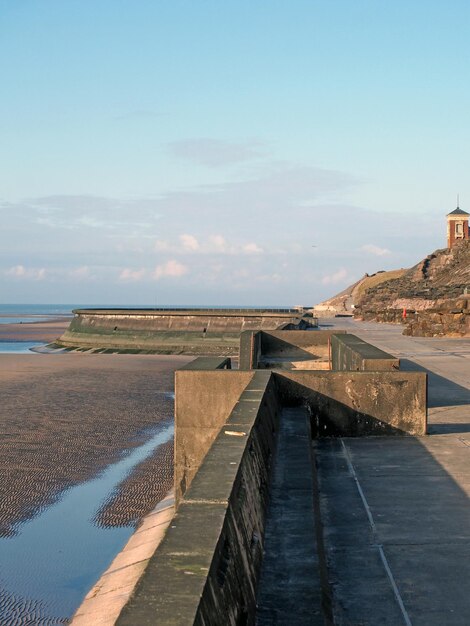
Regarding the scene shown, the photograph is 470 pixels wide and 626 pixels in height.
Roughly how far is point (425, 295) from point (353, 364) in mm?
47287

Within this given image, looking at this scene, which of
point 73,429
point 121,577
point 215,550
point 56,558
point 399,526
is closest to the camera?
point 215,550

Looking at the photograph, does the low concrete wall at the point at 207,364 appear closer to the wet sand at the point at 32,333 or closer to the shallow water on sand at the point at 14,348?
the shallow water on sand at the point at 14,348

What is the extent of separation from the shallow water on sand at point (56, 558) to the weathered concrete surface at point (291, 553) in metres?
3.92

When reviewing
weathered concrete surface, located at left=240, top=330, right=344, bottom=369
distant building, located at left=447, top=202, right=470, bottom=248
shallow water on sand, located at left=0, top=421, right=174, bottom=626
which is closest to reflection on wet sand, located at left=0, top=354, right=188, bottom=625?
shallow water on sand, located at left=0, top=421, right=174, bottom=626

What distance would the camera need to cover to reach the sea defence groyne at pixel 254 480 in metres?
2.74

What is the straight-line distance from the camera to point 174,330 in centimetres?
4912

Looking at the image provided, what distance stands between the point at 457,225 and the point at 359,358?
346 ft

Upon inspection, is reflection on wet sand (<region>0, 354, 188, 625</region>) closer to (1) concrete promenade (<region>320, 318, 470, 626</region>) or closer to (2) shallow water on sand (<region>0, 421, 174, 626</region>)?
(2) shallow water on sand (<region>0, 421, 174, 626</region>)

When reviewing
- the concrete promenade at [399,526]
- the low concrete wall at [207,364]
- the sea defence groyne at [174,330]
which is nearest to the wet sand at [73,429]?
the low concrete wall at [207,364]

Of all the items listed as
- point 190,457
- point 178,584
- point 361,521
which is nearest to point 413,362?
point 190,457

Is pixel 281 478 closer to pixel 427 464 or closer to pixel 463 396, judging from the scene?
pixel 427 464

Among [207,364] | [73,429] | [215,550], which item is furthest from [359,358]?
[73,429]

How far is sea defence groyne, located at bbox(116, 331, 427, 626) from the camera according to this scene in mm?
2738

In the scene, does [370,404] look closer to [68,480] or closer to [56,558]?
[56,558]
